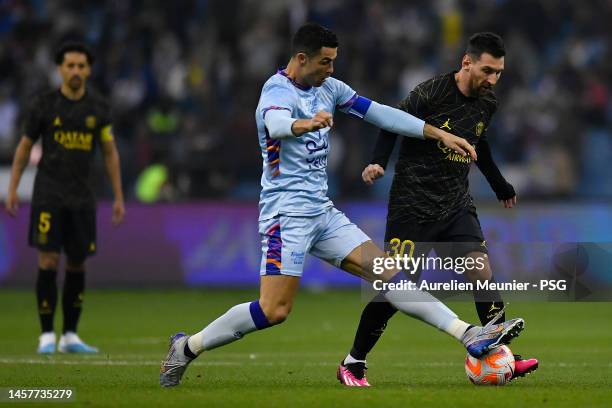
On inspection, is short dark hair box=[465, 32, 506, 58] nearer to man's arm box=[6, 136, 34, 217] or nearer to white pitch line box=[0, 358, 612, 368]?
white pitch line box=[0, 358, 612, 368]

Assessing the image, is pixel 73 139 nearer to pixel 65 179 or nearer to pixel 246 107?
pixel 65 179

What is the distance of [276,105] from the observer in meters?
7.88

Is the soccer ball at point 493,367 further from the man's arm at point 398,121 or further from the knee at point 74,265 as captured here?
the knee at point 74,265

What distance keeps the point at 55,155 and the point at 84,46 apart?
42.3 inches

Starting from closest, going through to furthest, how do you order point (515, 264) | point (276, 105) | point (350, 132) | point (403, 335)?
1. point (276, 105)
2. point (403, 335)
3. point (515, 264)
4. point (350, 132)

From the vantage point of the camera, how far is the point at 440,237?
8.72 m

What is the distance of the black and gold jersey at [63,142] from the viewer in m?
11.6

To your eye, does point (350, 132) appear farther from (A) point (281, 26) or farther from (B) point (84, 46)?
(B) point (84, 46)

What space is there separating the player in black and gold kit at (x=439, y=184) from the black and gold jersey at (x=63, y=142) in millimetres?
3986

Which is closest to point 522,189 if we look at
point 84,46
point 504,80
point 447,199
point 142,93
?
point 504,80

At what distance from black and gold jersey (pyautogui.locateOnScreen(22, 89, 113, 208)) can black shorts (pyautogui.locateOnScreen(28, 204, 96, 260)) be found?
9 cm

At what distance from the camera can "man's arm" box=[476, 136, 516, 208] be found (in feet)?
29.8

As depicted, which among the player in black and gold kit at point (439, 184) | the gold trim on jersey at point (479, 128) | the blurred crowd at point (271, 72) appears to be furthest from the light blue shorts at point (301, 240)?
the blurred crowd at point (271, 72)

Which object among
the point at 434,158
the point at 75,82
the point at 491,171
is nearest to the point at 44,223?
the point at 75,82
